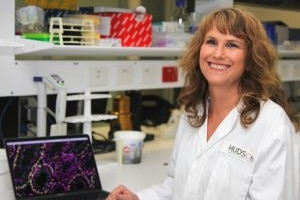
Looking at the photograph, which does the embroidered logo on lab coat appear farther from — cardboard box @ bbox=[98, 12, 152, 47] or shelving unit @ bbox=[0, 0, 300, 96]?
cardboard box @ bbox=[98, 12, 152, 47]

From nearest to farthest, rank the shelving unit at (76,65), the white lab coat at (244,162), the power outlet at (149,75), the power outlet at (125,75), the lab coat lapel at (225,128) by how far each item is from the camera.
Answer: the white lab coat at (244,162) → the lab coat lapel at (225,128) → the shelving unit at (76,65) → the power outlet at (125,75) → the power outlet at (149,75)

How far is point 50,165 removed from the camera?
1.65 metres

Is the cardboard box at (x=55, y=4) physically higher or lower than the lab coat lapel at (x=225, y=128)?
higher

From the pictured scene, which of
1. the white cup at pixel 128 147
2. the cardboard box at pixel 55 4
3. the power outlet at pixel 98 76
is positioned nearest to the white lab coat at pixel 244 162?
the white cup at pixel 128 147

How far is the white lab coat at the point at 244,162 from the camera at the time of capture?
131 cm

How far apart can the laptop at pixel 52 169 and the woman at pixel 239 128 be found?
0.22 meters

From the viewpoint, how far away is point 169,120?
2.95 m

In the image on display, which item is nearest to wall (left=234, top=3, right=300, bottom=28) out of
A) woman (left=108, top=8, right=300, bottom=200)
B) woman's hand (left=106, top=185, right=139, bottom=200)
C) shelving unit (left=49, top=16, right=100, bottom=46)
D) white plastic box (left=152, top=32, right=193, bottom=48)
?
white plastic box (left=152, top=32, right=193, bottom=48)

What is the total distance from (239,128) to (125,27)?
0.88 meters

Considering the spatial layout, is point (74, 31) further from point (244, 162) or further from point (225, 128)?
point (244, 162)

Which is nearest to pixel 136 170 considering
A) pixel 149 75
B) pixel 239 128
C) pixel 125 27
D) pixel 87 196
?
pixel 87 196

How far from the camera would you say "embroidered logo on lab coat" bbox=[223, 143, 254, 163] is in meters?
1.36

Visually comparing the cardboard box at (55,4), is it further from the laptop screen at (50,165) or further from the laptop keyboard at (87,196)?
the laptop keyboard at (87,196)

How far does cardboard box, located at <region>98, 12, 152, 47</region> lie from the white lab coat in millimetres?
725
